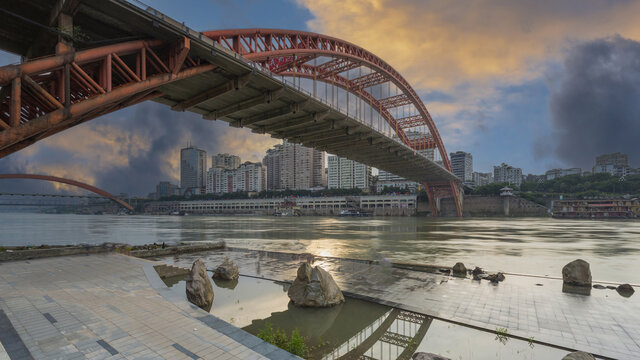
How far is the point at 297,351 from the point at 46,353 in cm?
394

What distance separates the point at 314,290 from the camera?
8539mm

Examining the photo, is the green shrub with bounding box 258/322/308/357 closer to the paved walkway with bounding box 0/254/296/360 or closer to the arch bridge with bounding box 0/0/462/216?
the paved walkway with bounding box 0/254/296/360

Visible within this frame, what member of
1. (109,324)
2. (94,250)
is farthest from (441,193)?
(109,324)

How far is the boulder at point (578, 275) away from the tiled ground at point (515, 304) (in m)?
0.37

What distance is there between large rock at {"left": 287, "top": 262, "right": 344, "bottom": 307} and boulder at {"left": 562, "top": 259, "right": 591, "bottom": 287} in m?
8.44

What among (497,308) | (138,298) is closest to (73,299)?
(138,298)

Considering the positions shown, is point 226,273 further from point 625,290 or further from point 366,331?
point 625,290

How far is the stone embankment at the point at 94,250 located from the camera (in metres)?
13.3

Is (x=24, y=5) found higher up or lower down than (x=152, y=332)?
higher up

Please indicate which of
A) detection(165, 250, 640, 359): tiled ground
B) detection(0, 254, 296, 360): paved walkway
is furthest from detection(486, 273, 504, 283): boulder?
detection(0, 254, 296, 360): paved walkway

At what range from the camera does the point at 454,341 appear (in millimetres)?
6289

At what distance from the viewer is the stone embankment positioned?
13.3m

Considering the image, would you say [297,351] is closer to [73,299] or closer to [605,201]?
[73,299]

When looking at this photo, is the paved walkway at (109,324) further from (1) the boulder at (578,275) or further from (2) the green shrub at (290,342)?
(1) the boulder at (578,275)
